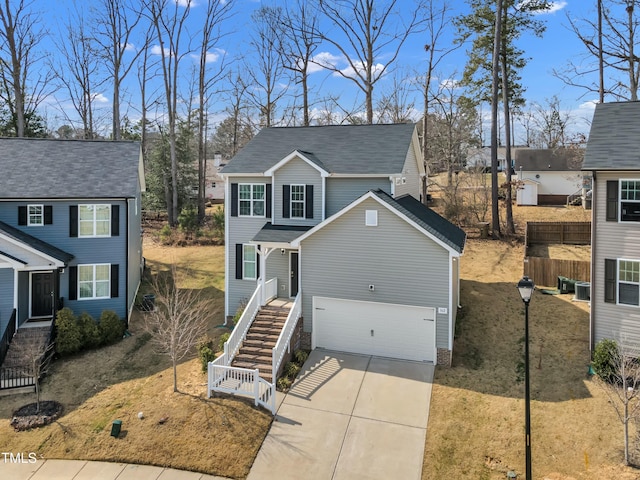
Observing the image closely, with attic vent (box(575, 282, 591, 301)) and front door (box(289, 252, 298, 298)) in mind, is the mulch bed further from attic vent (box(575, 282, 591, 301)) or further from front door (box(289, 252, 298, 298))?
attic vent (box(575, 282, 591, 301))

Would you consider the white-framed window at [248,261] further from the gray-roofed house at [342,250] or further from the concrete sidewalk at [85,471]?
the concrete sidewalk at [85,471]

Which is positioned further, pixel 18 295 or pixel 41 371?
pixel 18 295

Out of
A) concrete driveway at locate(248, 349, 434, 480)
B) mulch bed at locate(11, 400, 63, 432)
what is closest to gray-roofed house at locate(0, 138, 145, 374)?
mulch bed at locate(11, 400, 63, 432)

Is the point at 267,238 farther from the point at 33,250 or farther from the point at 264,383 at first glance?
the point at 33,250

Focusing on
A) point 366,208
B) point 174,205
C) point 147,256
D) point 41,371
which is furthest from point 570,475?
point 174,205

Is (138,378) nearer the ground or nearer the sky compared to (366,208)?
nearer the ground

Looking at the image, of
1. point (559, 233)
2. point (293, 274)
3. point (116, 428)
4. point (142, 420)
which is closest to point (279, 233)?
point (293, 274)

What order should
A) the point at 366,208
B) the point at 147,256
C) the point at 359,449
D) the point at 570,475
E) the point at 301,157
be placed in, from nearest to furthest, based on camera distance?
the point at 570,475 < the point at 359,449 < the point at 366,208 < the point at 301,157 < the point at 147,256
